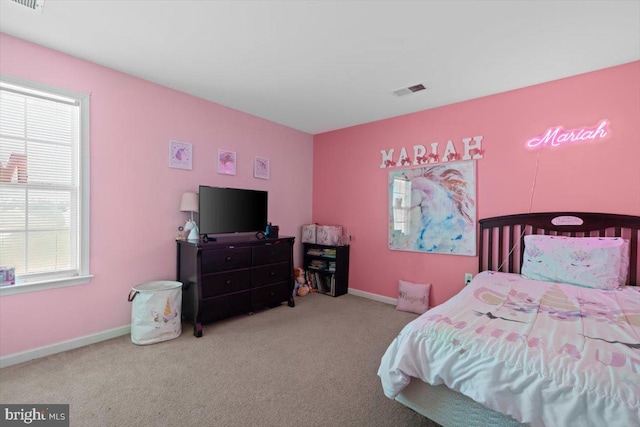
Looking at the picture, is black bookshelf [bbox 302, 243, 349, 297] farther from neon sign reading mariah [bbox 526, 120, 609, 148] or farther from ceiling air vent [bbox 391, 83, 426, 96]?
neon sign reading mariah [bbox 526, 120, 609, 148]

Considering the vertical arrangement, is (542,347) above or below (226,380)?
above

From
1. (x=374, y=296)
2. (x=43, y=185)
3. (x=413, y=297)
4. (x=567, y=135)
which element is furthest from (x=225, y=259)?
(x=567, y=135)

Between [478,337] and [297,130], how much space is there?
148 inches

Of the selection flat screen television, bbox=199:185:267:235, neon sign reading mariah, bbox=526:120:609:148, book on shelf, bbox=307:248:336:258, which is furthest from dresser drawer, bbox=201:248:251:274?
neon sign reading mariah, bbox=526:120:609:148

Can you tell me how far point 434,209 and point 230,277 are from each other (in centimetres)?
242

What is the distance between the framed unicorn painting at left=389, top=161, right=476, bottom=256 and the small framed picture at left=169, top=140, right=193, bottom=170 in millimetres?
2436

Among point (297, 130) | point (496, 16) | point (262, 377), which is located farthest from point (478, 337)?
point (297, 130)

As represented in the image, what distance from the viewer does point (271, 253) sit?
3.47m

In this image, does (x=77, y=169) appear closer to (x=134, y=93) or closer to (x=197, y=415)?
(x=134, y=93)

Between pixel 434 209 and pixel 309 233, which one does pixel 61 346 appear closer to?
pixel 309 233

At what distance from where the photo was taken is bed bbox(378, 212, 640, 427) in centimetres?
112

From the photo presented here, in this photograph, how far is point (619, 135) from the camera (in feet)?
8.16

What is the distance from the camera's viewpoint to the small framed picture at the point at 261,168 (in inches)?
153

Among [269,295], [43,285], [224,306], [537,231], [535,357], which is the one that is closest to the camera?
[535,357]
